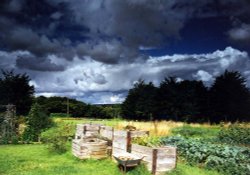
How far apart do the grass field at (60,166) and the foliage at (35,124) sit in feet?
25.5

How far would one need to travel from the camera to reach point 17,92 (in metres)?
46.4

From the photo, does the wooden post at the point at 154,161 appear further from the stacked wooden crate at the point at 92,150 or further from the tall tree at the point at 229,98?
the tall tree at the point at 229,98

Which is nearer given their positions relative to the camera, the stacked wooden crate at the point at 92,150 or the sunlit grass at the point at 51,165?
the sunlit grass at the point at 51,165

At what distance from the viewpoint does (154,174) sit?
11.1 meters

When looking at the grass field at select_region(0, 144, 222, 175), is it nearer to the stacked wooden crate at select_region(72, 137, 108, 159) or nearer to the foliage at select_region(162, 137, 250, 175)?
the stacked wooden crate at select_region(72, 137, 108, 159)

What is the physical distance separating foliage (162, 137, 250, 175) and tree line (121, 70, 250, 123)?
2894 centimetres

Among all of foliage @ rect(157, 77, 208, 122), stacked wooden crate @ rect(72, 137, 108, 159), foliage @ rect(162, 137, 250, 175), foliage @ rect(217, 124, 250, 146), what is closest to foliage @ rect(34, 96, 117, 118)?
foliage @ rect(157, 77, 208, 122)

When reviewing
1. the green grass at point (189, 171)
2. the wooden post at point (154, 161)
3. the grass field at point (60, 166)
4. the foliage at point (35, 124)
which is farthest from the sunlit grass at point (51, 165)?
the foliage at point (35, 124)

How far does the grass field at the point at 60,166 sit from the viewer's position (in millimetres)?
11727

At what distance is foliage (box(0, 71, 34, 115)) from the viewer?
45500 mm

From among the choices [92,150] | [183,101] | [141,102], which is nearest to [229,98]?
[183,101]

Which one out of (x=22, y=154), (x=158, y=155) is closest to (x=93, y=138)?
(x=22, y=154)

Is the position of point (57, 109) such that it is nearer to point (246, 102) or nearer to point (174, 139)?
point (246, 102)

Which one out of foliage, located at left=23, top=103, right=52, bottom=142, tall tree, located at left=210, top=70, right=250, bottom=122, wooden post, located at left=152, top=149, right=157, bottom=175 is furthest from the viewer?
tall tree, located at left=210, top=70, right=250, bottom=122
